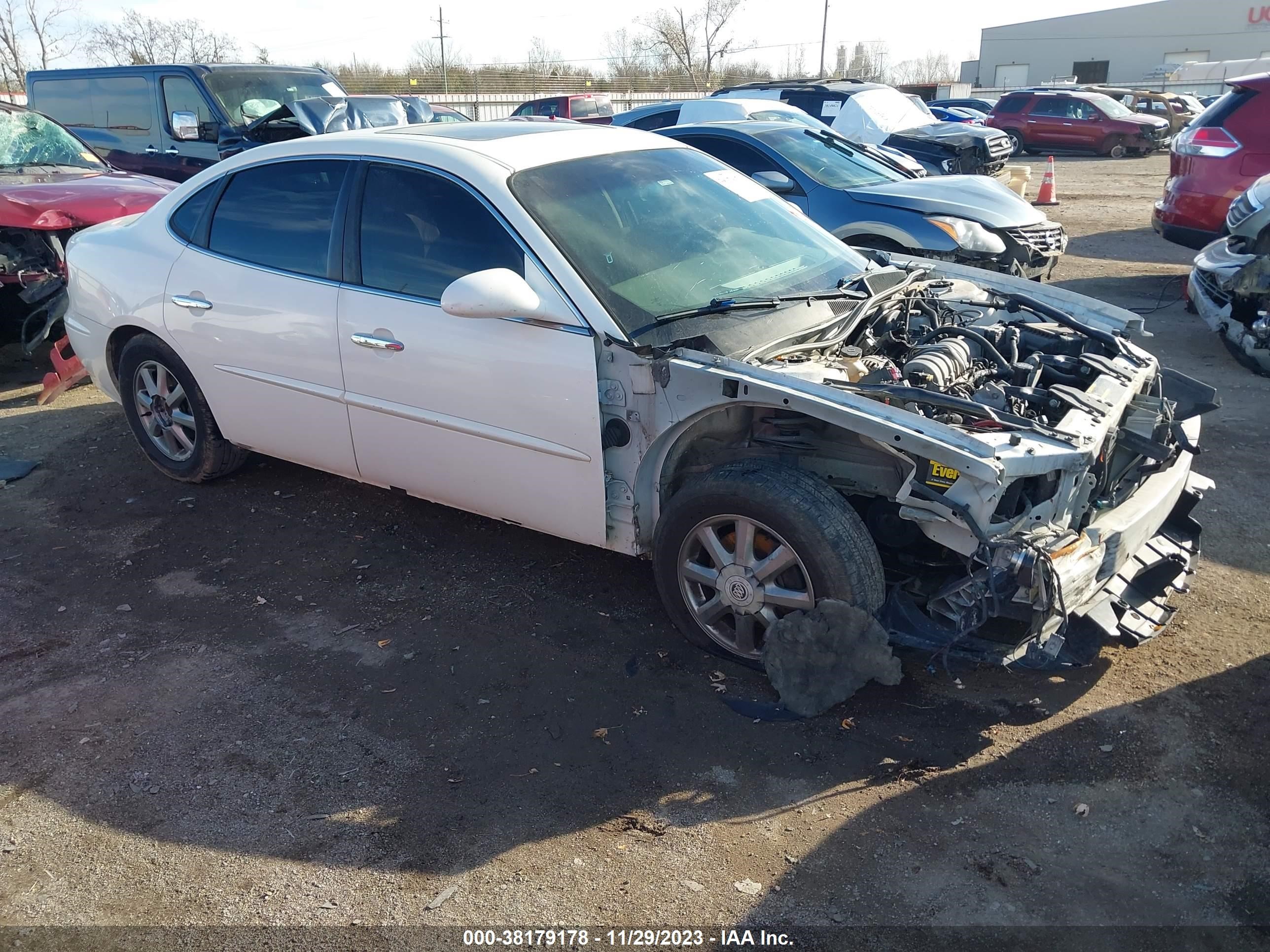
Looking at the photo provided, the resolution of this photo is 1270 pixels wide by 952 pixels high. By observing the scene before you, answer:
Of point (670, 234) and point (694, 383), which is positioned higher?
point (670, 234)

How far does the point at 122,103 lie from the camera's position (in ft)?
35.6

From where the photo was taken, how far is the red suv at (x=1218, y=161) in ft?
29.3

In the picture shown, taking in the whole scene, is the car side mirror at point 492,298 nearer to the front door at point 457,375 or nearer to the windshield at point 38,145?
the front door at point 457,375

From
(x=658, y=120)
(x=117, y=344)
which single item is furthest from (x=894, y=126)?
(x=117, y=344)

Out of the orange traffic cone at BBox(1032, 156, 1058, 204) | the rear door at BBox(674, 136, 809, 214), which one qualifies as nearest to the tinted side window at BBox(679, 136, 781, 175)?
the rear door at BBox(674, 136, 809, 214)

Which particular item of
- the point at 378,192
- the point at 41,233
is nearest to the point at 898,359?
the point at 378,192

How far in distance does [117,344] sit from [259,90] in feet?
22.4

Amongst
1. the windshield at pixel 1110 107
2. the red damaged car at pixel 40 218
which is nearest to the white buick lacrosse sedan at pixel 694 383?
the red damaged car at pixel 40 218

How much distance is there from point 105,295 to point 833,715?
13.8 feet

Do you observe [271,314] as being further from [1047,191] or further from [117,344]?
[1047,191]

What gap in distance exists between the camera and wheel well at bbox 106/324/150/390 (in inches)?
203

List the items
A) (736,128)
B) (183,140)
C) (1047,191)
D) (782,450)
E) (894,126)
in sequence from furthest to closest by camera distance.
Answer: (894,126) < (1047,191) < (183,140) < (736,128) < (782,450)

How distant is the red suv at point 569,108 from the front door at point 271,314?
1724 centimetres

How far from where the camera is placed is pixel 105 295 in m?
5.14
